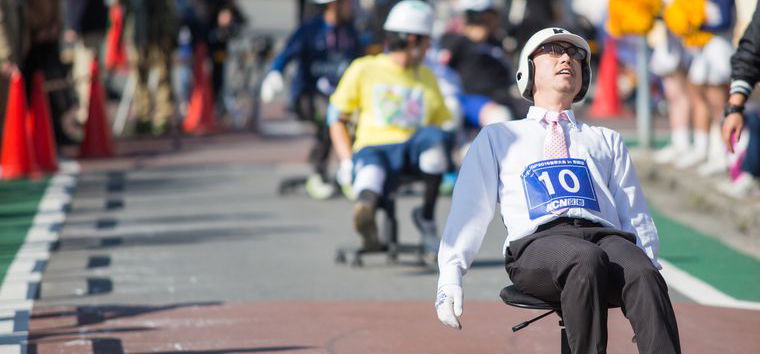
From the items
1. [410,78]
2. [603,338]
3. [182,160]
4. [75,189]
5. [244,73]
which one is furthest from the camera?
[244,73]

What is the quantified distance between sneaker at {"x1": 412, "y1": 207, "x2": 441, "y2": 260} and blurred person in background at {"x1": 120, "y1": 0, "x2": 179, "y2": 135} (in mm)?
9757

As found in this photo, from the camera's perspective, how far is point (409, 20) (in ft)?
33.3

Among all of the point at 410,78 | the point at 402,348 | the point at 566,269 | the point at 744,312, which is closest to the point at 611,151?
the point at 566,269

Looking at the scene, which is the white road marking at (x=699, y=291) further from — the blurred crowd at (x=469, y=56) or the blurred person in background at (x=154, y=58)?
the blurred person in background at (x=154, y=58)

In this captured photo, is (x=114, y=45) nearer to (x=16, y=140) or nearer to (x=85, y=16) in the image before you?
(x=85, y=16)

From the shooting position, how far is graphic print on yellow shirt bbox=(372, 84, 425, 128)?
1007 cm

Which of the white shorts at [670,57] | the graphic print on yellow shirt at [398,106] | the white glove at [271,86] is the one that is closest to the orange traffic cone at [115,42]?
the white glove at [271,86]

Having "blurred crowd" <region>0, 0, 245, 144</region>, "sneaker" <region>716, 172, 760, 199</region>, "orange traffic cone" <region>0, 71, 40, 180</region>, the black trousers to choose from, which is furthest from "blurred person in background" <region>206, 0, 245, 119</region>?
the black trousers

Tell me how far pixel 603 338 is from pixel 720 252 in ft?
18.0

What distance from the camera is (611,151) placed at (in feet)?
19.7

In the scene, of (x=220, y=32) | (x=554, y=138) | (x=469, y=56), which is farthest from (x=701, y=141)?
(x=554, y=138)

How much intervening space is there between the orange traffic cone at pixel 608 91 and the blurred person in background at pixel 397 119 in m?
12.5

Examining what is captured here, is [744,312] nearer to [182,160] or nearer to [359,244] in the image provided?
[359,244]

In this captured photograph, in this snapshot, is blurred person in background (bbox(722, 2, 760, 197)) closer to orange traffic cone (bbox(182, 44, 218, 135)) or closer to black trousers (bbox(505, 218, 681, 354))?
black trousers (bbox(505, 218, 681, 354))
